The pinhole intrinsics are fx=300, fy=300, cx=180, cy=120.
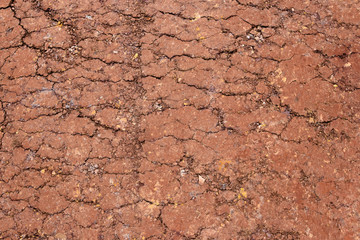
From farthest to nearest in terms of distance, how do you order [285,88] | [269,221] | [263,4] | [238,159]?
[263,4], [285,88], [238,159], [269,221]

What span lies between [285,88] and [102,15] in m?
1.67

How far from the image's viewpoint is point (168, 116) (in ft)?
7.53

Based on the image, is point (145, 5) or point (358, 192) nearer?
point (358, 192)

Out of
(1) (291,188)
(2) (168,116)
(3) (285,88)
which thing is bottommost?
(1) (291,188)

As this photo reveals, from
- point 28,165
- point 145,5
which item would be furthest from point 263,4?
point 28,165

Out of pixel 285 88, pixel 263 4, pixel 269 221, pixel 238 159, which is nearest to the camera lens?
pixel 269 221

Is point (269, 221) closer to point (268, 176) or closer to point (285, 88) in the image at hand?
point (268, 176)

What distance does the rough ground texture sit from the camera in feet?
6.82

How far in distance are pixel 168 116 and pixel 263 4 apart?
1305mm

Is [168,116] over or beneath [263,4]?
beneath

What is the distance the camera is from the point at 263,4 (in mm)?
2602

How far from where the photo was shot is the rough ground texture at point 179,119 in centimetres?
208

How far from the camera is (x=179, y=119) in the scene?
7.48 feet

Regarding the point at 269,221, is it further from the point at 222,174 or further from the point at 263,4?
the point at 263,4
